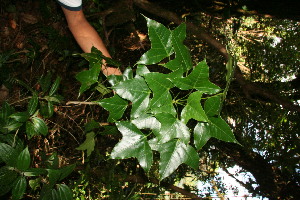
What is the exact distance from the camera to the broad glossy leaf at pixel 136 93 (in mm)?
982

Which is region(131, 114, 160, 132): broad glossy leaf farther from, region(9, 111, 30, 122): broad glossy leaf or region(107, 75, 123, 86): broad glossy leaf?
region(9, 111, 30, 122): broad glossy leaf

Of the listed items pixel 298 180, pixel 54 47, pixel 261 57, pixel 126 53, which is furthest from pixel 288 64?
pixel 54 47

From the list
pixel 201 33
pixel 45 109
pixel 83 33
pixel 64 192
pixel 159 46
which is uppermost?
pixel 201 33

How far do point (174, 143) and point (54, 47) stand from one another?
201 cm

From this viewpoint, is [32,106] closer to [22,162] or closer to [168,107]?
[22,162]

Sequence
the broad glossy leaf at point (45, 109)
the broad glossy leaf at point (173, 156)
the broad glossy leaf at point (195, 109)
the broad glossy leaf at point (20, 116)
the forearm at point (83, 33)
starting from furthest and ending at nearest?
the forearm at point (83, 33), the broad glossy leaf at point (45, 109), the broad glossy leaf at point (20, 116), the broad glossy leaf at point (173, 156), the broad glossy leaf at point (195, 109)

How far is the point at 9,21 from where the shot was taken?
2551 mm

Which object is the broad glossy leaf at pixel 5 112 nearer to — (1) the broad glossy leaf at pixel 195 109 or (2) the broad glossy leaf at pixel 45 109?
(2) the broad glossy leaf at pixel 45 109

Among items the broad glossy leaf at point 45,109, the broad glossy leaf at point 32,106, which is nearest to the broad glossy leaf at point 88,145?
the broad glossy leaf at point 45,109

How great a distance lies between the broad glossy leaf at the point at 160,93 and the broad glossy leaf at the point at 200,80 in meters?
0.05

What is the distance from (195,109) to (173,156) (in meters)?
0.24

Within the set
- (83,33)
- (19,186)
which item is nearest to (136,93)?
(19,186)

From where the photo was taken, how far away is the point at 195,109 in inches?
32.8

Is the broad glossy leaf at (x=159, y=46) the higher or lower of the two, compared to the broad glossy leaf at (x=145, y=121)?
higher
